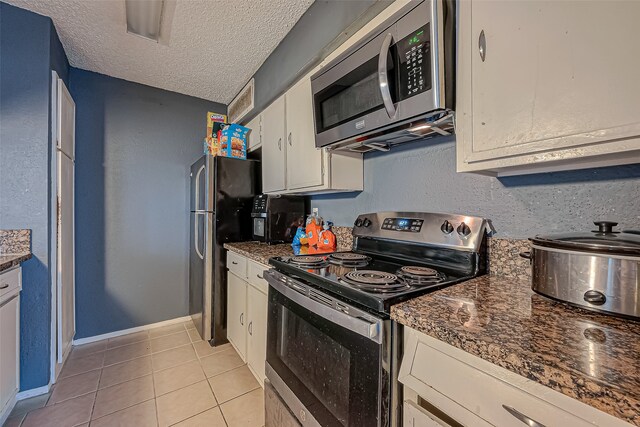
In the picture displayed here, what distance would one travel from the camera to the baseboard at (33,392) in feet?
5.61

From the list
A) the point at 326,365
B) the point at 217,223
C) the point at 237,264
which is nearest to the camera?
the point at 326,365

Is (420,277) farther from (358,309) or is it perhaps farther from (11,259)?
(11,259)

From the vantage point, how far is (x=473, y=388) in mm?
560

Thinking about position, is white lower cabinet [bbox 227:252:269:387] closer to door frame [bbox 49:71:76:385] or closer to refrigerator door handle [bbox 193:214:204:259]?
refrigerator door handle [bbox 193:214:204:259]

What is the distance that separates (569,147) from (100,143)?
3413mm

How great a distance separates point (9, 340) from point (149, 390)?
2.76 feet

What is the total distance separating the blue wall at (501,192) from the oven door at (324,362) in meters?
0.74

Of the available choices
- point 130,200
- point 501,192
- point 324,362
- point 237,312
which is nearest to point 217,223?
point 237,312

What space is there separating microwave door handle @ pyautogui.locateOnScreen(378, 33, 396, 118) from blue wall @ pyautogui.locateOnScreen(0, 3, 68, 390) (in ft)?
7.36

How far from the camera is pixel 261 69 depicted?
2488 mm

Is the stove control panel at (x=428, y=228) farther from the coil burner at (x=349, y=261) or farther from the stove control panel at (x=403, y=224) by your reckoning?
the coil burner at (x=349, y=261)

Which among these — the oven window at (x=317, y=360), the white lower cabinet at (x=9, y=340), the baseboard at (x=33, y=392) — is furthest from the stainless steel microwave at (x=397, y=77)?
the baseboard at (x=33, y=392)

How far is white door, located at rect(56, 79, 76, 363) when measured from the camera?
1977mm

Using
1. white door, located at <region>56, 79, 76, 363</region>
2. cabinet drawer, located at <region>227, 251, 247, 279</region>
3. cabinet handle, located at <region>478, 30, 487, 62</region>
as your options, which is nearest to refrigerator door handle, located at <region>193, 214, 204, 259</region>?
cabinet drawer, located at <region>227, 251, 247, 279</region>
